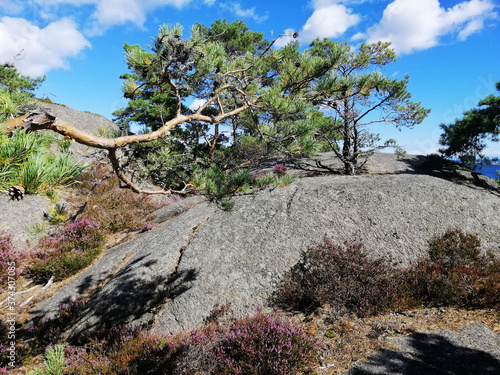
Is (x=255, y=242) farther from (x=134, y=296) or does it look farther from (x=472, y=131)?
(x=472, y=131)

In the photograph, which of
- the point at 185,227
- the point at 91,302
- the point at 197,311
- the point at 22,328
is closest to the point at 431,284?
the point at 197,311

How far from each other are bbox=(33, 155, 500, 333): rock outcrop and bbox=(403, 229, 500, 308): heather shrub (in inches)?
13.6

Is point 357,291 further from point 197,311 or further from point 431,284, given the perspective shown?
point 197,311

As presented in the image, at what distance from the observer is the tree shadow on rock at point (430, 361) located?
367cm

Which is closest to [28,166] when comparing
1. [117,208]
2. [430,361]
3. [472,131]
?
[430,361]

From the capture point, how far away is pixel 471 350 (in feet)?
13.3

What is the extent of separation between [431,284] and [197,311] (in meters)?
5.09

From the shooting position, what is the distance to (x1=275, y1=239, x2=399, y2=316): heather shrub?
5387 mm

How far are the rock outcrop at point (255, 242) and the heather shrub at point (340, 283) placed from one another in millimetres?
438

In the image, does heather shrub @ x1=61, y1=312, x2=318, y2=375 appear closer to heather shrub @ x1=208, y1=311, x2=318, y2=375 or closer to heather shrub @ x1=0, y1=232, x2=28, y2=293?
heather shrub @ x1=208, y1=311, x2=318, y2=375

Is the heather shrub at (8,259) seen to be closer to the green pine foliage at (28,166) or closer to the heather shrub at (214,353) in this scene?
the heather shrub at (214,353)

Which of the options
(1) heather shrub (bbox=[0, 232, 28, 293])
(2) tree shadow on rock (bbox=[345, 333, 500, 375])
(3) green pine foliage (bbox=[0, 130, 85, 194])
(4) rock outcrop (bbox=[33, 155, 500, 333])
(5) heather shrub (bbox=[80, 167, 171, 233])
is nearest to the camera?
(3) green pine foliage (bbox=[0, 130, 85, 194])

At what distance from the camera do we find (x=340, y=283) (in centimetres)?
562

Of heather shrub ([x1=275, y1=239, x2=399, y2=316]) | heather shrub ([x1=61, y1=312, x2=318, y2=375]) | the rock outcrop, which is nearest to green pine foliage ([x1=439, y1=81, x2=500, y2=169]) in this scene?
the rock outcrop
